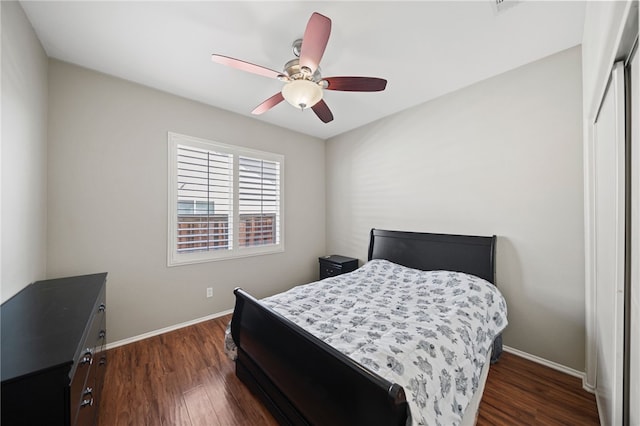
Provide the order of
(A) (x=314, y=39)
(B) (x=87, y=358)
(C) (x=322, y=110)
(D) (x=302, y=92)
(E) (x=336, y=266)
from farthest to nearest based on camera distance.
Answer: (E) (x=336, y=266), (C) (x=322, y=110), (D) (x=302, y=92), (A) (x=314, y=39), (B) (x=87, y=358)

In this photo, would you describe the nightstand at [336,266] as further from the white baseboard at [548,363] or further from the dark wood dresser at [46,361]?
the dark wood dresser at [46,361]

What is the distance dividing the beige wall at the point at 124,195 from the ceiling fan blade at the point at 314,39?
1963 mm

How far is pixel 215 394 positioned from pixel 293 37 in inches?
112

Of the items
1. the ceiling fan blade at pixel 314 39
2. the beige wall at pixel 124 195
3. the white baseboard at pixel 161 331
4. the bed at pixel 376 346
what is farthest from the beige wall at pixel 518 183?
the white baseboard at pixel 161 331

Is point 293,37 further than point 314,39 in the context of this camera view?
Yes

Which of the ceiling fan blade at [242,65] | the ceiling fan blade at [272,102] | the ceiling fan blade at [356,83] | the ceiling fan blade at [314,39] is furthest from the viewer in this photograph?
the ceiling fan blade at [272,102]

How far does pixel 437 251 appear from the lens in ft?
9.11

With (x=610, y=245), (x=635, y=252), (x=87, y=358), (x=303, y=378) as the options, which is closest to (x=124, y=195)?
(x=87, y=358)

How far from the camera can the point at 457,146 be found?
108 inches

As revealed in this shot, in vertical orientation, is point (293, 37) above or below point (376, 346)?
above

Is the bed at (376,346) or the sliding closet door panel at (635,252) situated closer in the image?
the sliding closet door panel at (635,252)

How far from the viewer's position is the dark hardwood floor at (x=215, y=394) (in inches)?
63.9

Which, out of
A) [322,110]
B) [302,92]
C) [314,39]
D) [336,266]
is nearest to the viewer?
[314,39]

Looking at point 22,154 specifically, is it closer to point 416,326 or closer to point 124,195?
point 124,195
